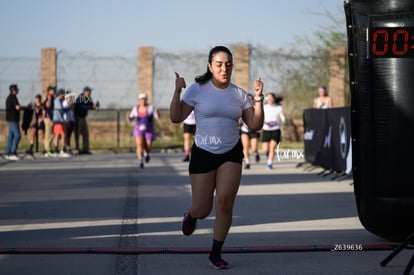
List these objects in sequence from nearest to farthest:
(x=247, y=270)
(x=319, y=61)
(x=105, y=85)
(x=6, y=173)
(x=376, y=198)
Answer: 1. (x=247, y=270)
2. (x=376, y=198)
3. (x=6, y=173)
4. (x=105, y=85)
5. (x=319, y=61)

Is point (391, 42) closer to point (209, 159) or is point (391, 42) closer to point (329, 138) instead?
point (209, 159)

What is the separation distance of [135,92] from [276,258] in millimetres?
26315

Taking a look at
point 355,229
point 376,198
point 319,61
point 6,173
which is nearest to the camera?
point 376,198

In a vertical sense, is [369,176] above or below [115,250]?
above

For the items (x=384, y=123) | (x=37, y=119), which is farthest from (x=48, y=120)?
(x=384, y=123)

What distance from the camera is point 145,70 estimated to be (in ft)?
115

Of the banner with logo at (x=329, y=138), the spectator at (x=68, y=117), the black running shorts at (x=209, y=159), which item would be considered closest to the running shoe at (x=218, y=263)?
the black running shorts at (x=209, y=159)

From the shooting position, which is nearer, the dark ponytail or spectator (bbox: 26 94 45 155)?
the dark ponytail

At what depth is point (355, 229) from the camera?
10953mm

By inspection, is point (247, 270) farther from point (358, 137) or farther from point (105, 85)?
point (105, 85)

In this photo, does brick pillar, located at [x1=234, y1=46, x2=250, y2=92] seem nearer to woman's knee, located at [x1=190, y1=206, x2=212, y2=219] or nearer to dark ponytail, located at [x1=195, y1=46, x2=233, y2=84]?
dark ponytail, located at [x1=195, y1=46, x2=233, y2=84]

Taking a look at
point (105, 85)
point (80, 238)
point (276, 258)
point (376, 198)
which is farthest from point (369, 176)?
point (105, 85)

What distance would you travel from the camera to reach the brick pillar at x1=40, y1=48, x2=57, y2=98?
109 feet

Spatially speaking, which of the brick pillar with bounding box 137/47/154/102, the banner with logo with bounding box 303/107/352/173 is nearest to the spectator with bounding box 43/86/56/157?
the brick pillar with bounding box 137/47/154/102
